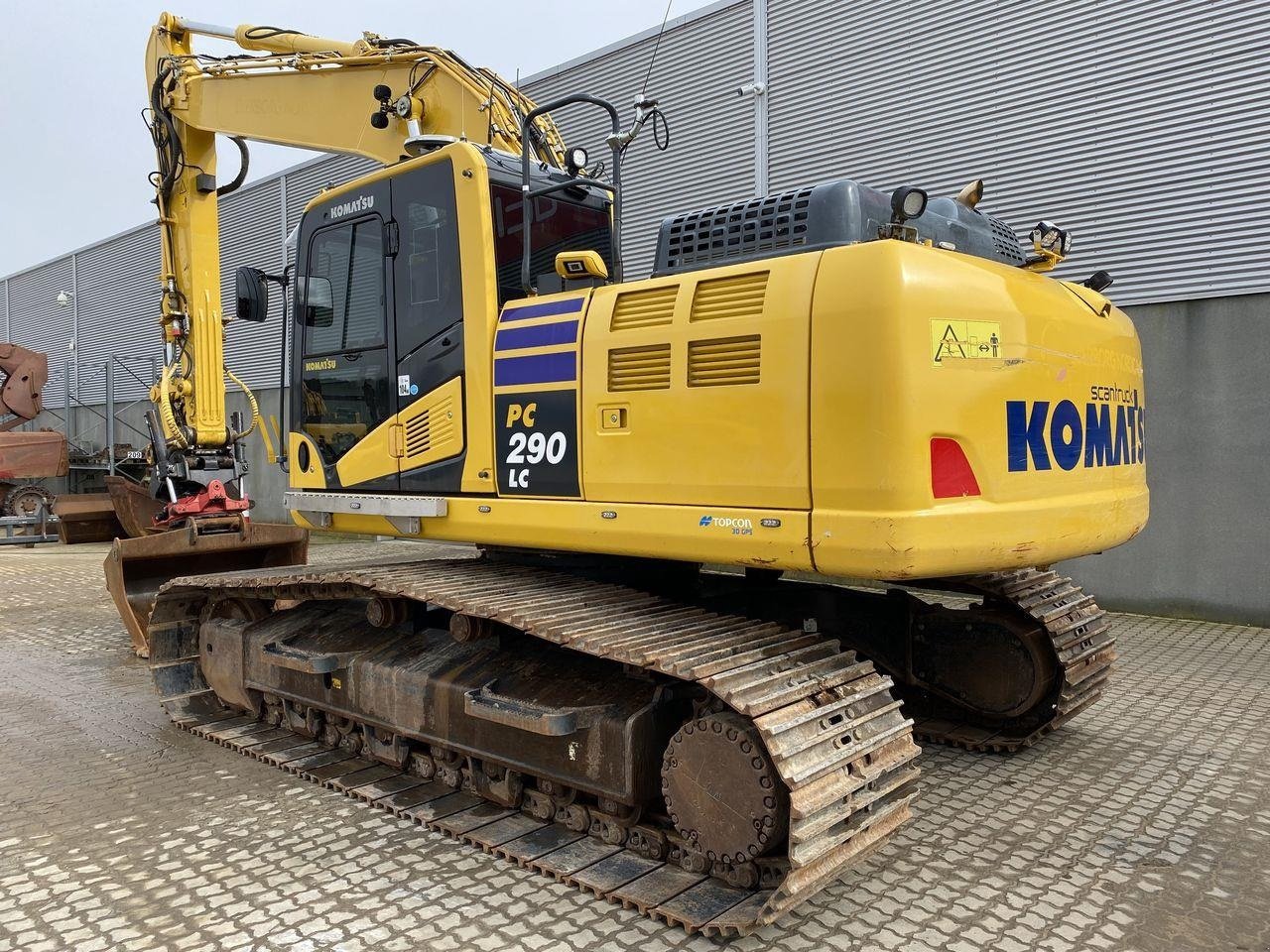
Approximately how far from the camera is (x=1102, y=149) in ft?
28.9

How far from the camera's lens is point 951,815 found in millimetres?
4215

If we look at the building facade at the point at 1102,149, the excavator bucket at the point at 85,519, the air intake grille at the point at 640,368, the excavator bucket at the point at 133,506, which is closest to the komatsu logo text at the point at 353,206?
the air intake grille at the point at 640,368

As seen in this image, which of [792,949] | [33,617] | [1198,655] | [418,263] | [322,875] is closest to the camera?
[792,949]

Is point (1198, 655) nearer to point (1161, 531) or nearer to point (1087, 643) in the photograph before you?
point (1161, 531)

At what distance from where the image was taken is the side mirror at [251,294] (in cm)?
516

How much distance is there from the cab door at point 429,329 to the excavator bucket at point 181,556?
2.71 meters

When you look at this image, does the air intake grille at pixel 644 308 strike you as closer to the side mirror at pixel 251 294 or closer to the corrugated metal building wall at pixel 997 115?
the side mirror at pixel 251 294

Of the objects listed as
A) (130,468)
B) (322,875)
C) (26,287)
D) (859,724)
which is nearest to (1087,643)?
(859,724)

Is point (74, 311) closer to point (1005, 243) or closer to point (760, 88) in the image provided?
point (760, 88)

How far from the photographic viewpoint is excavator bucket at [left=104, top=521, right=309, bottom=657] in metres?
6.76

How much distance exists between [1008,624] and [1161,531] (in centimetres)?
455

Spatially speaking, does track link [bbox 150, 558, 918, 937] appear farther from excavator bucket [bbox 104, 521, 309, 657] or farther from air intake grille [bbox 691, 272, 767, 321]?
excavator bucket [bbox 104, 521, 309, 657]

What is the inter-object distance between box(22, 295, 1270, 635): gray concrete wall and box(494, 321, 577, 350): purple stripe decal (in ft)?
22.3

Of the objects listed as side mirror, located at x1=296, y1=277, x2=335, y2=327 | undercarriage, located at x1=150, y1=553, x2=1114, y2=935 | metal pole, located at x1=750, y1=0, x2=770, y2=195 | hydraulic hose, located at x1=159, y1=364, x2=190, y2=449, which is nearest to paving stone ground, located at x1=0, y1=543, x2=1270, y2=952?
undercarriage, located at x1=150, y1=553, x2=1114, y2=935
